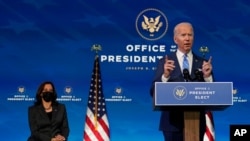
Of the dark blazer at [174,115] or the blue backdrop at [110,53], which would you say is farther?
the blue backdrop at [110,53]

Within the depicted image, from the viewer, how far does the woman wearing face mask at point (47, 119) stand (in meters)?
5.51

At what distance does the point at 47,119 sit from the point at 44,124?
0.19ft

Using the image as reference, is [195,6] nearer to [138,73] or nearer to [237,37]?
[237,37]

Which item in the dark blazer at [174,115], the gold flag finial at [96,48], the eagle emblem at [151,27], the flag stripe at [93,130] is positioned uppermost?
the eagle emblem at [151,27]

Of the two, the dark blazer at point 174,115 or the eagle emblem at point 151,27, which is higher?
the eagle emblem at point 151,27

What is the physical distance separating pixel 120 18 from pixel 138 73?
72 centimetres

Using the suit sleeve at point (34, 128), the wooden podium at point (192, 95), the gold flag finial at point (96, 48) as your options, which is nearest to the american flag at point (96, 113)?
the gold flag finial at point (96, 48)

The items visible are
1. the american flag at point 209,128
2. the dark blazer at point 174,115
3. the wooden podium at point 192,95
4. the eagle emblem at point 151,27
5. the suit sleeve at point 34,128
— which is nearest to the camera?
the wooden podium at point 192,95

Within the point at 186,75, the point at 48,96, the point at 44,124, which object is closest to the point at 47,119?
the point at 44,124

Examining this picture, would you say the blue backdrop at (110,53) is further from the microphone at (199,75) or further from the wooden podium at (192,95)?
the wooden podium at (192,95)

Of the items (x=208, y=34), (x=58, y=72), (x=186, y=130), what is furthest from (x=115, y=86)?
(x=186, y=130)

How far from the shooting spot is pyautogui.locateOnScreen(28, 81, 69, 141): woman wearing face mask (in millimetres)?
5512

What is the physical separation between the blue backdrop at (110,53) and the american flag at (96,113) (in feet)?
0.25

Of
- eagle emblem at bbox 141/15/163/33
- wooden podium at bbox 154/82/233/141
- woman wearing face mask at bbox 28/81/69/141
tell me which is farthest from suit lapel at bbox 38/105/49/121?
eagle emblem at bbox 141/15/163/33
